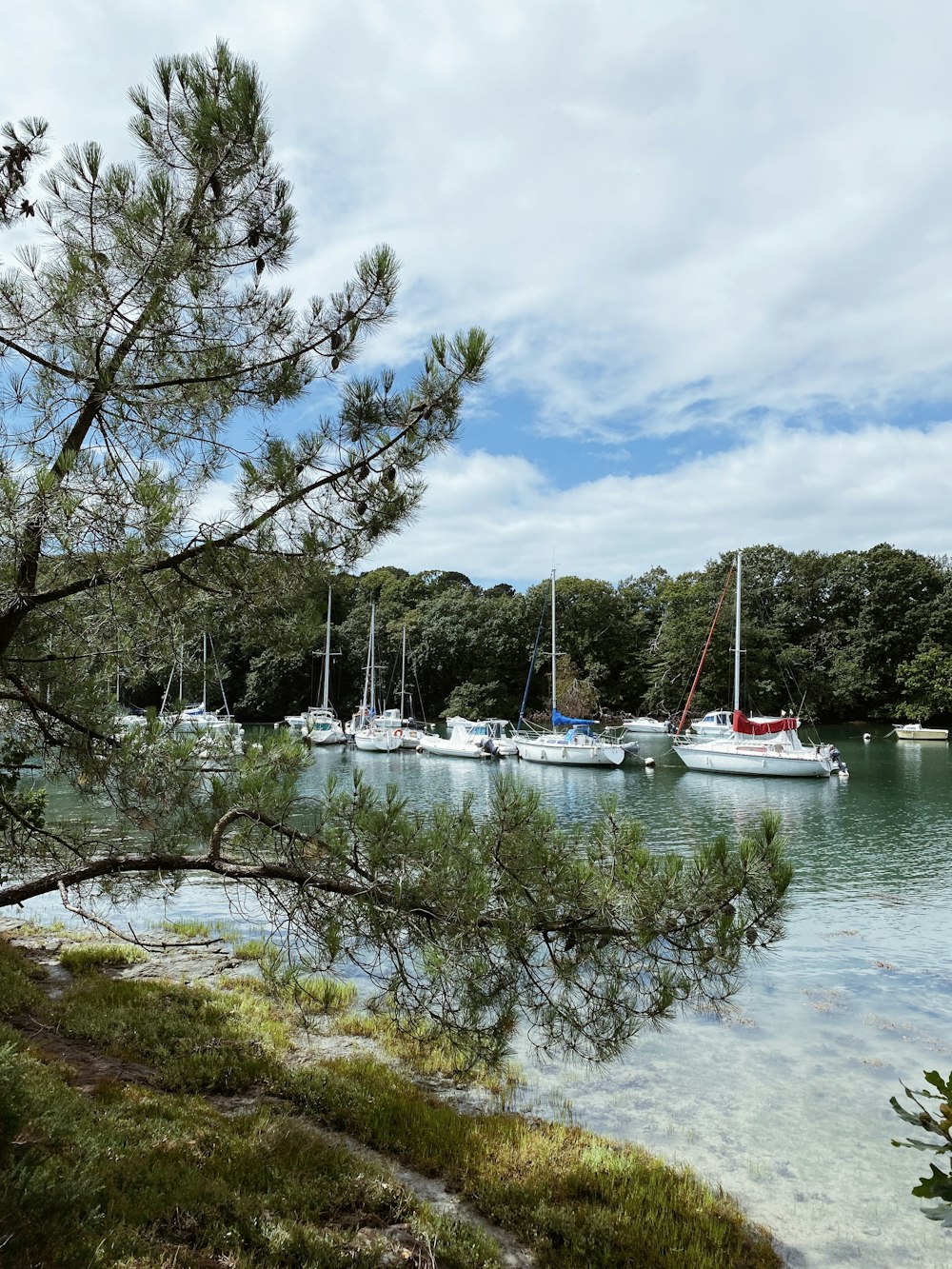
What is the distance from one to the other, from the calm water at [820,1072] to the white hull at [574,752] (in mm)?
12343

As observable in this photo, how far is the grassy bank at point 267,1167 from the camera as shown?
8.96ft

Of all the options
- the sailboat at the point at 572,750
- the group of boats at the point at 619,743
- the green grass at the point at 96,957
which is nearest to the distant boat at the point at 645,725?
the group of boats at the point at 619,743

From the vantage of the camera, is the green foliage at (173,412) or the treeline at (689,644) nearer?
the green foliage at (173,412)

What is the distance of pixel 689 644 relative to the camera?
42.3 m

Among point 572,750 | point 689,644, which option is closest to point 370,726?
point 572,750

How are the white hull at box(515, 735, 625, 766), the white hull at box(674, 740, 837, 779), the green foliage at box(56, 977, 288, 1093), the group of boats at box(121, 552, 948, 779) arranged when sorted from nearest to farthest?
the green foliage at box(56, 977, 288, 1093)
the white hull at box(674, 740, 837, 779)
the group of boats at box(121, 552, 948, 779)
the white hull at box(515, 735, 625, 766)

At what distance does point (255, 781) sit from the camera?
3576 mm

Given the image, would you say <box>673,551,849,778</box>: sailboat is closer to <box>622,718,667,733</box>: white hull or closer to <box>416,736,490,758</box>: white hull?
<box>416,736,490,758</box>: white hull

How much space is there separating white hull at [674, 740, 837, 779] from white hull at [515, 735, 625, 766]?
2.31 metres

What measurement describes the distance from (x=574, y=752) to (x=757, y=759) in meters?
5.96

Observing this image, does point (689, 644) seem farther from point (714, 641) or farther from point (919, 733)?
point (919, 733)

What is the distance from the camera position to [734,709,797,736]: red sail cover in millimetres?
24984

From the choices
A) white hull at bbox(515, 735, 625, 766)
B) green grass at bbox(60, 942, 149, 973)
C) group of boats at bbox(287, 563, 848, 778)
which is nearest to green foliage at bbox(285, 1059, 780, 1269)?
green grass at bbox(60, 942, 149, 973)

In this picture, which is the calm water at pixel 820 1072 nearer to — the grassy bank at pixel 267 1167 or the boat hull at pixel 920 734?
the grassy bank at pixel 267 1167
